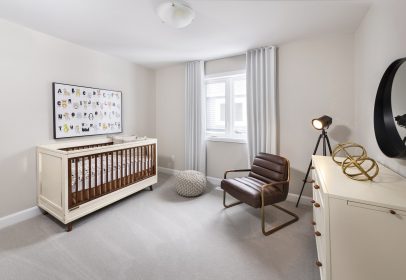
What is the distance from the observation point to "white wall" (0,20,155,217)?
7.22 feet


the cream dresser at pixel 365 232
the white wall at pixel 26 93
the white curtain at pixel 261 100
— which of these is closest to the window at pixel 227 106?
the white curtain at pixel 261 100

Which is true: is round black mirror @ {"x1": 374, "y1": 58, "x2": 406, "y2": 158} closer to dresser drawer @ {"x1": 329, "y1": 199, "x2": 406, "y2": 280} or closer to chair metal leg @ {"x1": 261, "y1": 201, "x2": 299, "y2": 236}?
dresser drawer @ {"x1": 329, "y1": 199, "x2": 406, "y2": 280}

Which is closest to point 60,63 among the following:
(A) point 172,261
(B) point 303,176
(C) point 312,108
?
(A) point 172,261

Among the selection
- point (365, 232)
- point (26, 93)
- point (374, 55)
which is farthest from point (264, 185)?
point (26, 93)

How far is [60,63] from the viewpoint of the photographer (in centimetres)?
267

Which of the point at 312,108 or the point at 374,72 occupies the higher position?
the point at 374,72

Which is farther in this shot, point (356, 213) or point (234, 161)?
point (234, 161)

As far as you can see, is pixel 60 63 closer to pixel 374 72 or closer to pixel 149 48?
pixel 149 48

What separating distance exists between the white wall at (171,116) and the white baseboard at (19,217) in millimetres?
2294

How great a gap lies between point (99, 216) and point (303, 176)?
2.81 meters

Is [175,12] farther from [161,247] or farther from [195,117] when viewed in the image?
[161,247]

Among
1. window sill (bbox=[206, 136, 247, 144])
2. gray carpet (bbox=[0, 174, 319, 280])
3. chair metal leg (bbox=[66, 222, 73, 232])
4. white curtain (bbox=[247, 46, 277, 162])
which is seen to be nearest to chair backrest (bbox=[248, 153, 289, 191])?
white curtain (bbox=[247, 46, 277, 162])

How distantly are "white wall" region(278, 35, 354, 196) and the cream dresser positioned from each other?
5.38 ft

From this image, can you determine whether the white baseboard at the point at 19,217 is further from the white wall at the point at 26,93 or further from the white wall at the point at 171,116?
the white wall at the point at 171,116
